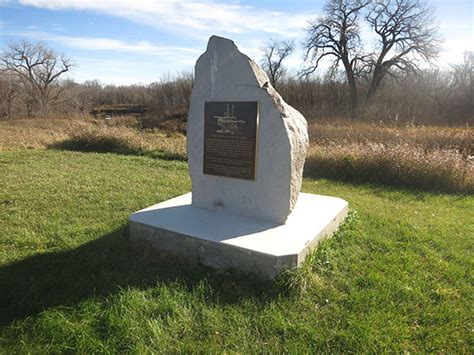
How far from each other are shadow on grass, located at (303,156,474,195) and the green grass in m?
2.39

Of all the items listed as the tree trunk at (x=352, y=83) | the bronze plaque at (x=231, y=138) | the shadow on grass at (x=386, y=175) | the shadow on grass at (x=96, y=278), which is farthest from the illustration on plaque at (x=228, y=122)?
the tree trunk at (x=352, y=83)

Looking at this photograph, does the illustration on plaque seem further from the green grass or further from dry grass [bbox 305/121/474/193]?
dry grass [bbox 305/121/474/193]

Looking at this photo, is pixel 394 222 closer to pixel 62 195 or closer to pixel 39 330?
pixel 39 330

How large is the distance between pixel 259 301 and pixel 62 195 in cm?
471

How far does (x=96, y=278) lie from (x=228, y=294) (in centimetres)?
133

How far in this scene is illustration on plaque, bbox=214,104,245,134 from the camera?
13.1 feet

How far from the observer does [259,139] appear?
387cm

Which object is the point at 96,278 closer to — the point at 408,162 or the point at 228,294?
the point at 228,294

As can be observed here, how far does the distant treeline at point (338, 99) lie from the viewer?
22.1 meters

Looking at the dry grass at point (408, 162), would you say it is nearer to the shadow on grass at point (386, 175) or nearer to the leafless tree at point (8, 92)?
the shadow on grass at point (386, 175)

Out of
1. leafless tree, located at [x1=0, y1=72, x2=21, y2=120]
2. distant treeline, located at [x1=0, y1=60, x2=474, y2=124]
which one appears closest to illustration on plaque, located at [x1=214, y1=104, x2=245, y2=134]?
distant treeline, located at [x1=0, y1=60, x2=474, y2=124]

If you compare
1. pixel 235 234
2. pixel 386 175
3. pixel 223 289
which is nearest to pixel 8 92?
pixel 386 175

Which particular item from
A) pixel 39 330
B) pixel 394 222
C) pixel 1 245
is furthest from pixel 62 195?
pixel 394 222

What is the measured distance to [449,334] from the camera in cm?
255
